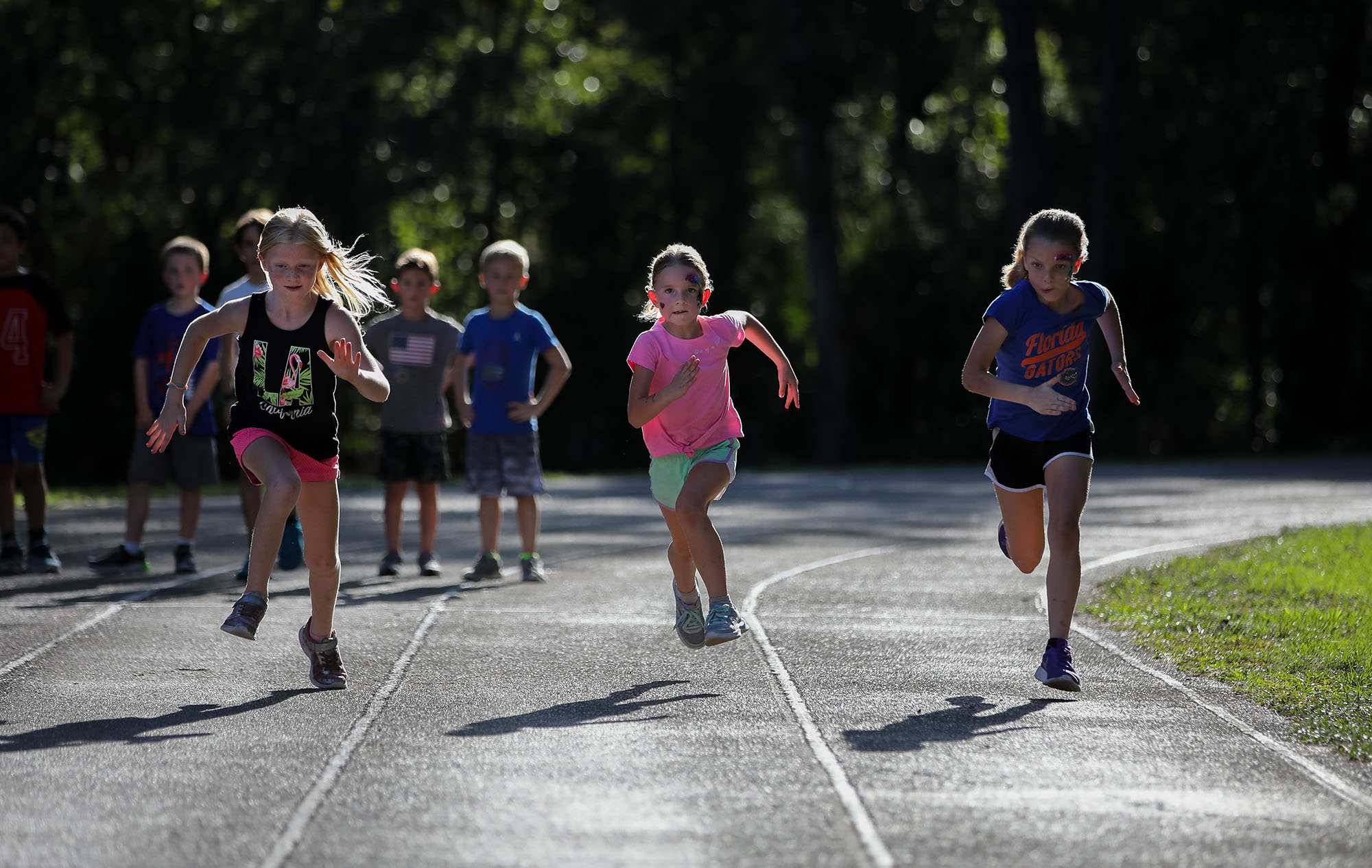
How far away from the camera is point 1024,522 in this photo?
7.26m

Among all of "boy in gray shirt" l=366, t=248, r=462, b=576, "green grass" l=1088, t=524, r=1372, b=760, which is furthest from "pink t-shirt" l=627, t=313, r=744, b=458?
"boy in gray shirt" l=366, t=248, r=462, b=576

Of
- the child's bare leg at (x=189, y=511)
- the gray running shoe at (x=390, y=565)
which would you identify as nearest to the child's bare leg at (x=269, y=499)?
the gray running shoe at (x=390, y=565)

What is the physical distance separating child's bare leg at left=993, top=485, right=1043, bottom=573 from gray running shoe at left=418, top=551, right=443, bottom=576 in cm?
430

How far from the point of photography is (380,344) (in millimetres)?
10414

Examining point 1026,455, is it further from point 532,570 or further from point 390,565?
point 390,565

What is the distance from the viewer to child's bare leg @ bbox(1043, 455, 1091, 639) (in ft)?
22.4

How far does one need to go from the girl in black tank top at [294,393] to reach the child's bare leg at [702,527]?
4.57 feet

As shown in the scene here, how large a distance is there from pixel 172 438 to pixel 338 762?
219 inches

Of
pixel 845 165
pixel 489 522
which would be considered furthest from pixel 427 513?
pixel 845 165

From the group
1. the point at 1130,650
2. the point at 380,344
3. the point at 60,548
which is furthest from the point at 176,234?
the point at 1130,650

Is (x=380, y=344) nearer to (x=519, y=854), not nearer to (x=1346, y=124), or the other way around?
(x=519, y=854)

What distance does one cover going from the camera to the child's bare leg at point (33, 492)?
408 inches

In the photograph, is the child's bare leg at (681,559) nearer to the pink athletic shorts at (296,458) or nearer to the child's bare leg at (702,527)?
the child's bare leg at (702,527)

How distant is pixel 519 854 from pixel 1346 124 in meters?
31.0
